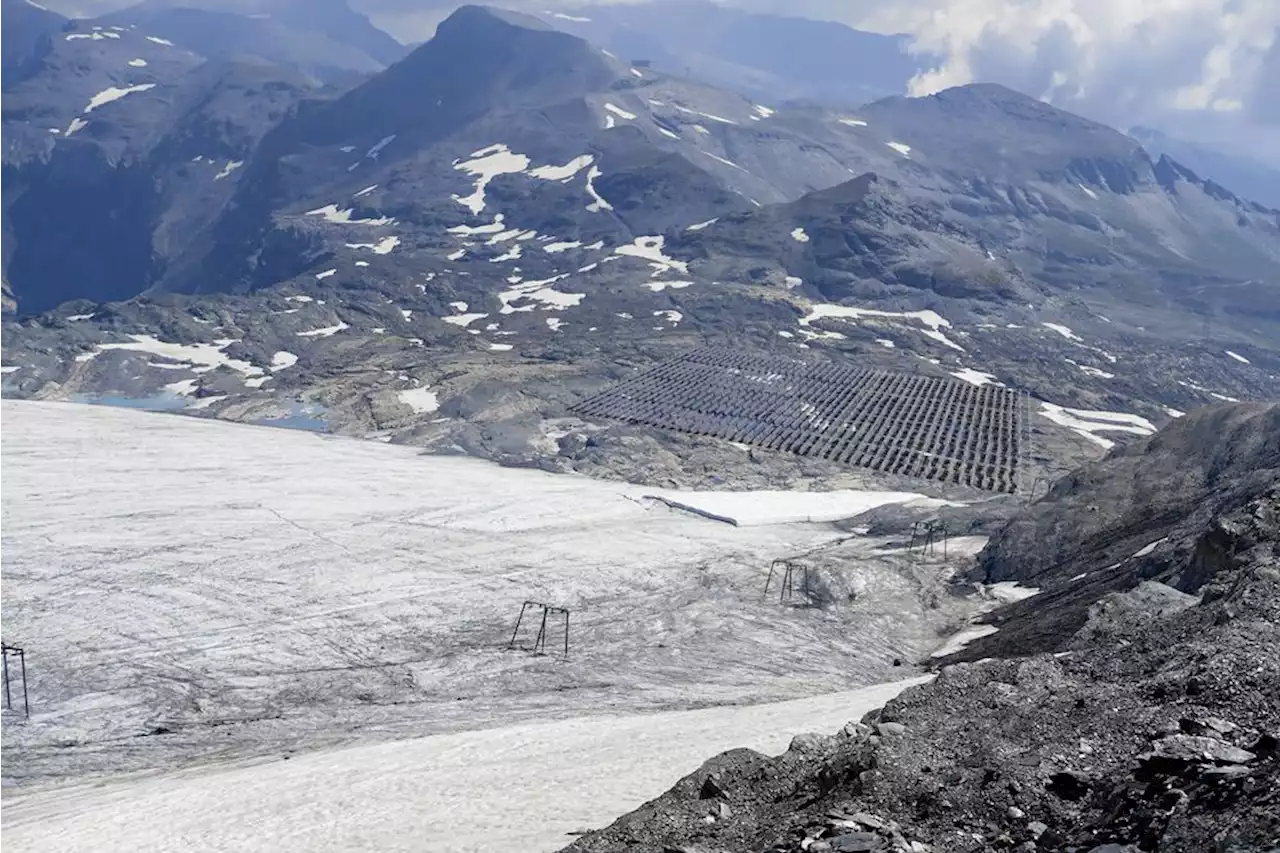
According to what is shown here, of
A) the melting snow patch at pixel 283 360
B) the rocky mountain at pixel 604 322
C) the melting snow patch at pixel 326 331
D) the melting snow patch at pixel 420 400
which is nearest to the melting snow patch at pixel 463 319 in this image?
the rocky mountain at pixel 604 322

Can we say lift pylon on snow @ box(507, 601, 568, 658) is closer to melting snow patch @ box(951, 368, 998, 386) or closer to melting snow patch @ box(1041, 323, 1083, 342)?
melting snow patch @ box(951, 368, 998, 386)

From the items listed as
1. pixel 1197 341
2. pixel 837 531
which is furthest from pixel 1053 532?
pixel 1197 341

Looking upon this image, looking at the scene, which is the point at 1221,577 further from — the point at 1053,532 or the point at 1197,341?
the point at 1197,341

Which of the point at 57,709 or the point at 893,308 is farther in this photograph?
the point at 893,308

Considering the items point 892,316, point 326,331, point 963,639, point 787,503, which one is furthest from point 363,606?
point 892,316

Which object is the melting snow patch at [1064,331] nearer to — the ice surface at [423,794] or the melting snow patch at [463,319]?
the melting snow patch at [463,319]

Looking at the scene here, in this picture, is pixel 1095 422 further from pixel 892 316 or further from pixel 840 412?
pixel 892 316
